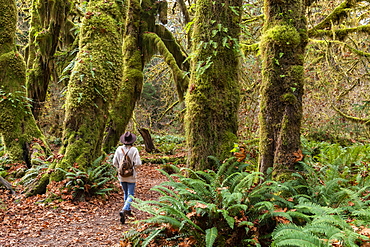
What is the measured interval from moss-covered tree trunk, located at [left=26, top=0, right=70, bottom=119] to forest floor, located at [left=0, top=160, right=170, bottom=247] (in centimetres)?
549

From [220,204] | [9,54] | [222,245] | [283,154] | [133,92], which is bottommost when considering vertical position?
[222,245]

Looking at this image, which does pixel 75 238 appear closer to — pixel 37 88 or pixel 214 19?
pixel 214 19

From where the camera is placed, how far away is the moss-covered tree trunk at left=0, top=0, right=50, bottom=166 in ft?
26.3

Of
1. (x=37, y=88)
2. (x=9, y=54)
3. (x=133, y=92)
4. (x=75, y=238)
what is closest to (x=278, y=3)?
(x=75, y=238)

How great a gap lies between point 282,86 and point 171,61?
6.79 m

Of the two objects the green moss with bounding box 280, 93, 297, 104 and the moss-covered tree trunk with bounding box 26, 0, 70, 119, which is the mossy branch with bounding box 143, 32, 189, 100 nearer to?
the moss-covered tree trunk with bounding box 26, 0, 70, 119

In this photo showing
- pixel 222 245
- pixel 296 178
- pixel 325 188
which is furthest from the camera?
pixel 296 178

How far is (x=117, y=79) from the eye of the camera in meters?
7.55

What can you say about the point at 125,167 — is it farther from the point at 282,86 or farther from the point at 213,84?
the point at 282,86

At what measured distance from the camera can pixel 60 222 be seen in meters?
5.29

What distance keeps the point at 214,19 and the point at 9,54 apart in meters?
6.90

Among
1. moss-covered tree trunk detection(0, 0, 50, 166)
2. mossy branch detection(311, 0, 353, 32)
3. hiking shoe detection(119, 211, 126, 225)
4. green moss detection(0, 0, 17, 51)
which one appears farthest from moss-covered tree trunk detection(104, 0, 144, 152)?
mossy branch detection(311, 0, 353, 32)

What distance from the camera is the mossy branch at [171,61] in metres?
10.7

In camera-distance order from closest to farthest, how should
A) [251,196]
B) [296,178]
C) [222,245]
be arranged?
[222,245]
[251,196]
[296,178]
